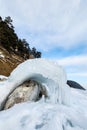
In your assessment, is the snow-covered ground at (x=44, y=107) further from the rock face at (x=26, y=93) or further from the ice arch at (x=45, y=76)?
the rock face at (x=26, y=93)

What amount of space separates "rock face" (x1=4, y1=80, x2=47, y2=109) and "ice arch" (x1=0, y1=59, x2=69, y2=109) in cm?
15

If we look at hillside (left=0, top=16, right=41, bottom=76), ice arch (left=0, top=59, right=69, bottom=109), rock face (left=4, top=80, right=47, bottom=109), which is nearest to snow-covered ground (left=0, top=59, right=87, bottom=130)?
ice arch (left=0, top=59, right=69, bottom=109)

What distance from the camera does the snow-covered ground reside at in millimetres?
4855

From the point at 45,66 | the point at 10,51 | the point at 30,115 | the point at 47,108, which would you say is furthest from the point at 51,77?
the point at 10,51

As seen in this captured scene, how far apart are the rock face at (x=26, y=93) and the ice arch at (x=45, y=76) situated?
5.9 inches

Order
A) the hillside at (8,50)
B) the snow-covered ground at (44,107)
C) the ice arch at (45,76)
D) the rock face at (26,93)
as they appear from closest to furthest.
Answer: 1. the snow-covered ground at (44,107)
2. the rock face at (26,93)
3. the ice arch at (45,76)
4. the hillside at (8,50)

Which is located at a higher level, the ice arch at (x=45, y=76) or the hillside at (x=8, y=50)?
the hillside at (x=8, y=50)

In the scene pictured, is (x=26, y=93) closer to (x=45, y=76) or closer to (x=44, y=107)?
(x=45, y=76)

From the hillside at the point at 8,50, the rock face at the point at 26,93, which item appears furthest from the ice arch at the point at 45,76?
the hillside at the point at 8,50

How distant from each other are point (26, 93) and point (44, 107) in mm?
839

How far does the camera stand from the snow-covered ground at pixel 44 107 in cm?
486

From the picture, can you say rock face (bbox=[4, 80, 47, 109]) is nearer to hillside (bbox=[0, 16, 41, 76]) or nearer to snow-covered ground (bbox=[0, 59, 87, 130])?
snow-covered ground (bbox=[0, 59, 87, 130])

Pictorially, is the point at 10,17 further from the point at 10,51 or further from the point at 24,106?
the point at 24,106

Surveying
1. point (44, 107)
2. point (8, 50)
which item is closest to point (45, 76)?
point (44, 107)
